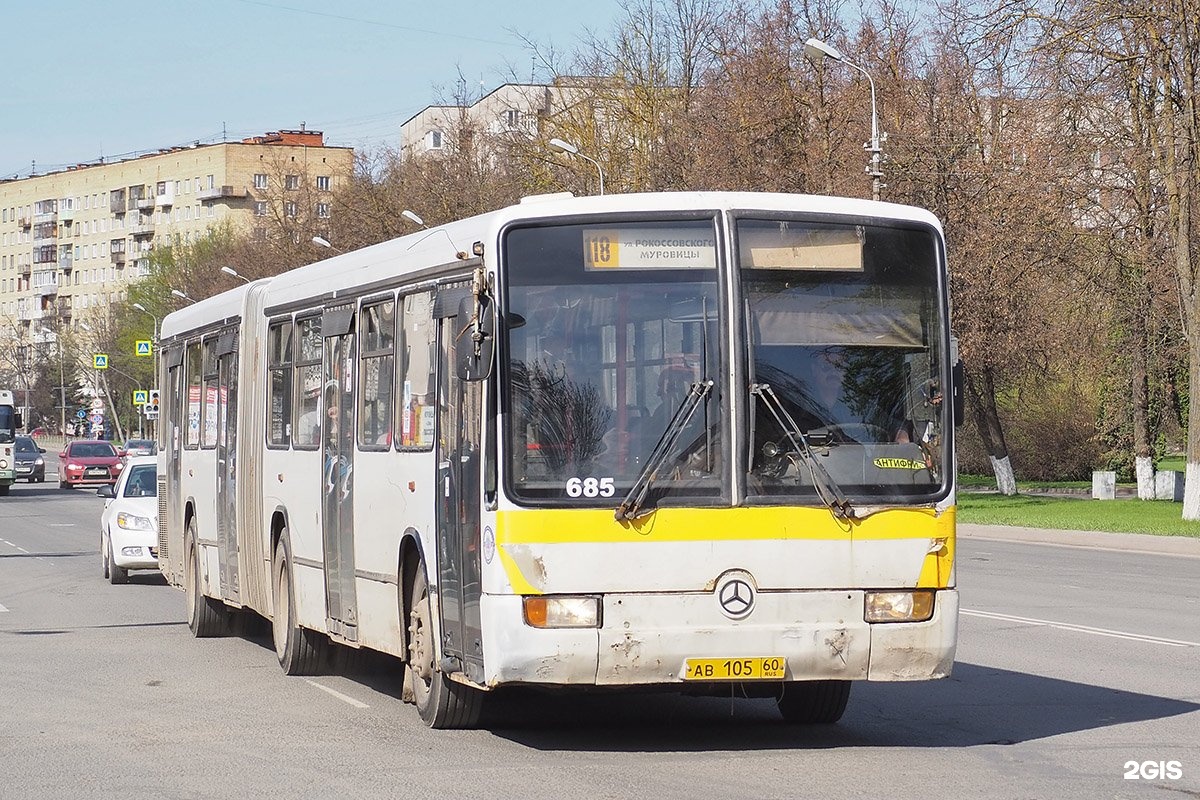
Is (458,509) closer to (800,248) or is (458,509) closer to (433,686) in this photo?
(433,686)

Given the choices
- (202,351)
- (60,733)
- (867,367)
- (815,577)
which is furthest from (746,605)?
(202,351)

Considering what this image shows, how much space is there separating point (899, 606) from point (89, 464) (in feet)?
183

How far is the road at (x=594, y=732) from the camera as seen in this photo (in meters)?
8.65

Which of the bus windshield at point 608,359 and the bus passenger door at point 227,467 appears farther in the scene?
the bus passenger door at point 227,467

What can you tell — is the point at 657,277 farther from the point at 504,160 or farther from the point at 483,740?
the point at 504,160

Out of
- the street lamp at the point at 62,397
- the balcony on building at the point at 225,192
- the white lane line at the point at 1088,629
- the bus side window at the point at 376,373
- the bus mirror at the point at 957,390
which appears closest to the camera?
the bus mirror at the point at 957,390

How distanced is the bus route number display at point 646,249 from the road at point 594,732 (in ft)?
8.03

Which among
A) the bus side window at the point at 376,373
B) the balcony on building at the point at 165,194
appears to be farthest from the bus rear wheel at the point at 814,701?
the balcony on building at the point at 165,194

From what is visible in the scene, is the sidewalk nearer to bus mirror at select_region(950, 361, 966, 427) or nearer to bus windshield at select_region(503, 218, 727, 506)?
bus mirror at select_region(950, 361, 966, 427)

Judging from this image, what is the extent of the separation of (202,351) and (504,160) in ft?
156

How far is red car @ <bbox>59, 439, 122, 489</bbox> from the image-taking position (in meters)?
62.1

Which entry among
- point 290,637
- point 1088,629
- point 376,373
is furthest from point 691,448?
point 1088,629

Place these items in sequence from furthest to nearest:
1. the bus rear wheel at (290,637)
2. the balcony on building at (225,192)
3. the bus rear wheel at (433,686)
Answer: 1. the balcony on building at (225,192)
2. the bus rear wheel at (290,637)
3. the bus rear wheel at (433,686)

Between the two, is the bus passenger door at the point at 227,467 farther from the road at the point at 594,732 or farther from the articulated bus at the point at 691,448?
the articulated bus at the point at 691,448
